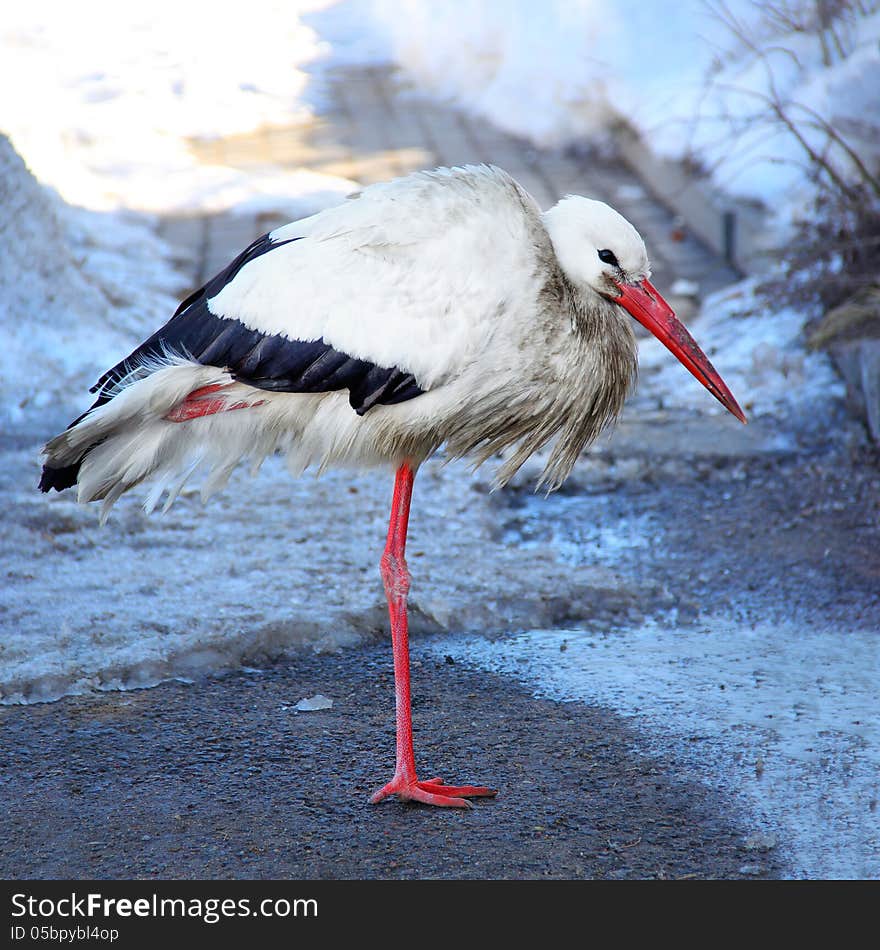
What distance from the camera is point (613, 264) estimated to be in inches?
135

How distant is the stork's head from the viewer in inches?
133

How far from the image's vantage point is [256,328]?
3.39 m

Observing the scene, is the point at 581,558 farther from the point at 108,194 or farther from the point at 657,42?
the point at 657,42


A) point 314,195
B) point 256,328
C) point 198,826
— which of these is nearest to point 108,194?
point 314,195

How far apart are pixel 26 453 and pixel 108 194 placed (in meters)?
4.53

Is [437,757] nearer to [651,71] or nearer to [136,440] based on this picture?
[136,440]

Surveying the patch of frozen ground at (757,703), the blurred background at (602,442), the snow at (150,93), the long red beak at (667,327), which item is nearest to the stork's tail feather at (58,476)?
the blurred background at (602,442)

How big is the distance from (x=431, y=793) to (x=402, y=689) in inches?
10.9

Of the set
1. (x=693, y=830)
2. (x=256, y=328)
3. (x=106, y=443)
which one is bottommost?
(x=693, y=830)

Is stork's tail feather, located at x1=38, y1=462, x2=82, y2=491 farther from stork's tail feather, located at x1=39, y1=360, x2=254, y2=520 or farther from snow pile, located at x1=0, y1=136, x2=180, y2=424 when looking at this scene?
snow pile, located at x1=0, y1=136, x2=180, y2=424

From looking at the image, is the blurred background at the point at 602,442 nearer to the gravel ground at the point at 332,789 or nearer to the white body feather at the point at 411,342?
the gravel ground at the point at 332,789

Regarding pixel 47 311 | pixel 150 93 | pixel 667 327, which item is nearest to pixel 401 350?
pixel 667 327

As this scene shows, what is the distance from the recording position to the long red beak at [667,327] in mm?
3475

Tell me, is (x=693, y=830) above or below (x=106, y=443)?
below
